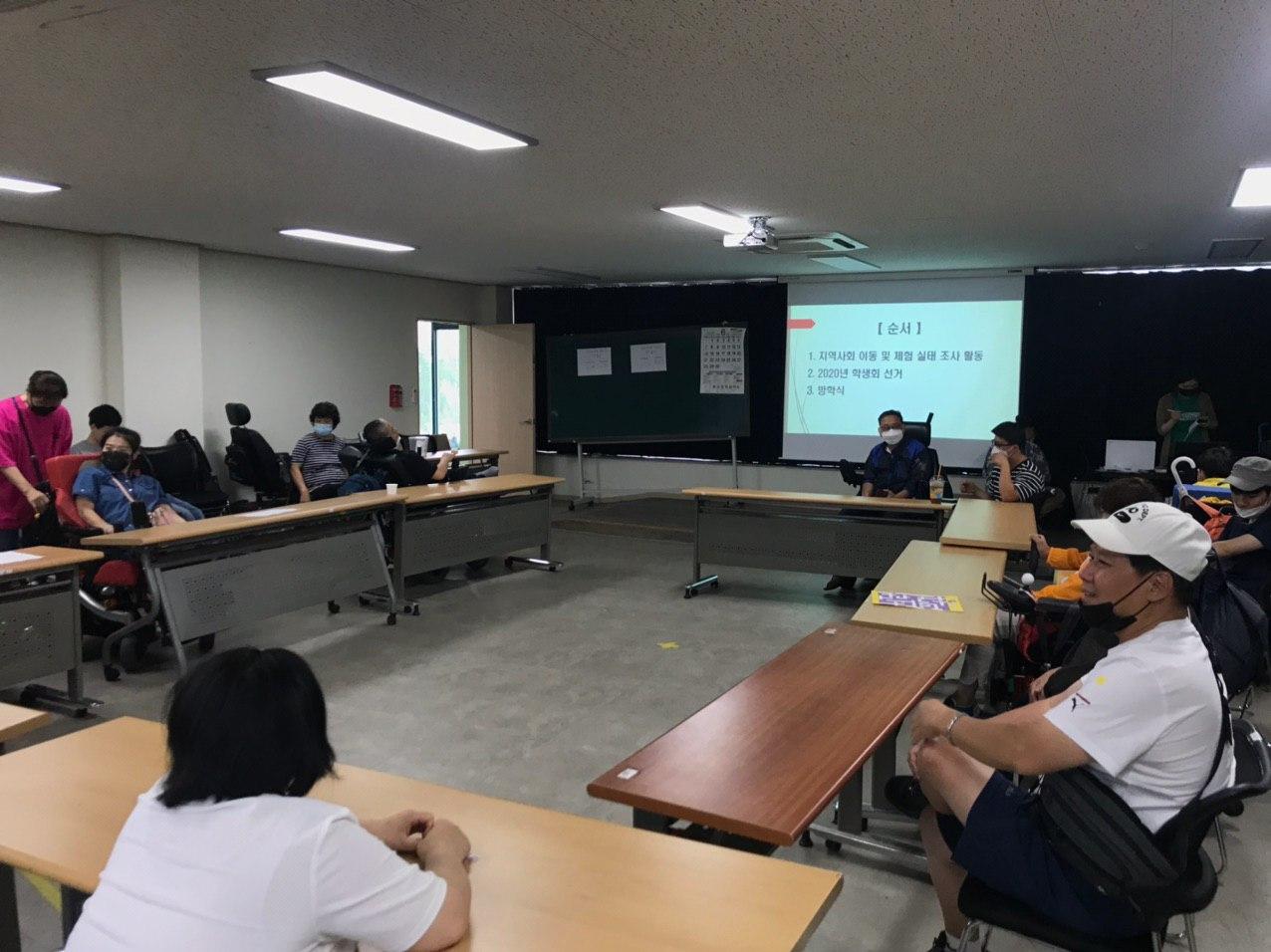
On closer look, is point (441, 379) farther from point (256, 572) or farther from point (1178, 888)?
point (1178, 888)

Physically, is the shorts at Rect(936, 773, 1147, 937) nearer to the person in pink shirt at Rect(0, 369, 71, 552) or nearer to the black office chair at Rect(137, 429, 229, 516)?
the person in pink shirt at Rect(0, 369, 71, 552)

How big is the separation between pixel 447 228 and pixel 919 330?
463cm

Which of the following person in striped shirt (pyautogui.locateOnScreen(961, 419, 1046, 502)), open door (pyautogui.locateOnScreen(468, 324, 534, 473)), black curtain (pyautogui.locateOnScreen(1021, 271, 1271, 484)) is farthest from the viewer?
open door (pyautogui.locateOnScreen(468, 324, 534, 473))

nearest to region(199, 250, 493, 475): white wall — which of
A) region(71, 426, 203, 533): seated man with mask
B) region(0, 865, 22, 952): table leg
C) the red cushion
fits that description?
region(71, 426, 203, 533): seated man with mask

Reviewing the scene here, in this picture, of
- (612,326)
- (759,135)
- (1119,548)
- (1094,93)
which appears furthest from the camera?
(612,326)

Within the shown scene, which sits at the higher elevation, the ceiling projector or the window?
the ceiling projector

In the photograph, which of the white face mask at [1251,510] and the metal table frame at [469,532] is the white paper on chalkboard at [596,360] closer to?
the metal table frame at [469,532]

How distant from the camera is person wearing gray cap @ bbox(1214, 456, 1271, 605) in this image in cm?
360

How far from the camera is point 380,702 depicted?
Result: 4070mm

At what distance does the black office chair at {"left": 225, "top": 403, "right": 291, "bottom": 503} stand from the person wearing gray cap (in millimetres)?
6420

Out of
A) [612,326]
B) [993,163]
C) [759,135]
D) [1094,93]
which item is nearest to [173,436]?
[612,326]

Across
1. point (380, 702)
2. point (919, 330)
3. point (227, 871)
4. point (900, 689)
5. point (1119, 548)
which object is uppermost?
point (919, 330)

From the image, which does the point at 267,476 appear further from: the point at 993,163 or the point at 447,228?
the point at 993,163

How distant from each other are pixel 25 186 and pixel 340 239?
2.24m
